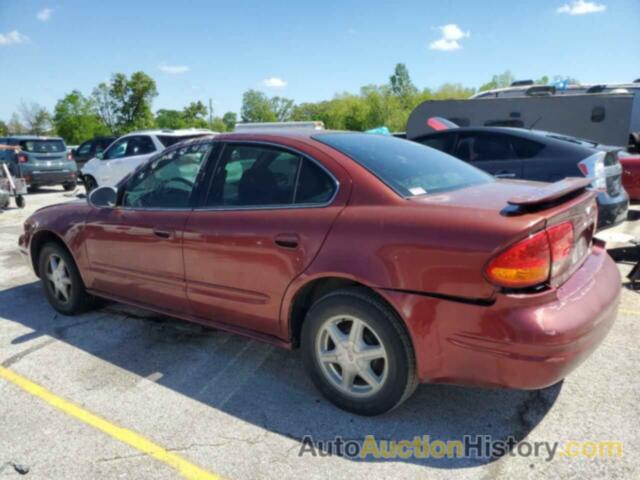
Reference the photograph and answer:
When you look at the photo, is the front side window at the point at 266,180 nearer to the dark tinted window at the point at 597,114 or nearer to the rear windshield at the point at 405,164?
the rear windshield at the point at 405,164

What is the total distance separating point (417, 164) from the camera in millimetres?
3100

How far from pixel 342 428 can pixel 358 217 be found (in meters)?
1.12

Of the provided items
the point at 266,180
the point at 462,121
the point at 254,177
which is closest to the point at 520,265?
the point at 266,180

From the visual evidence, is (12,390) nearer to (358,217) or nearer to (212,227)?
(212,227)

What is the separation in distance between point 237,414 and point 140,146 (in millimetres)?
9557

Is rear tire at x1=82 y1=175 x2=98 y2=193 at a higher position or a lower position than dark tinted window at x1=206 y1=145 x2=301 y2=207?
lower

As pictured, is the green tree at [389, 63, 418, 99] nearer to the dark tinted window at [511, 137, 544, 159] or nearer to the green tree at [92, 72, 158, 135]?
the green tree at [92, 72, 158, 135]

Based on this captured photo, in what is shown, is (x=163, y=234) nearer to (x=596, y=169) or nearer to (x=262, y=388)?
(x=262, y=388)

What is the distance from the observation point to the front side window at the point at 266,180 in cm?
288

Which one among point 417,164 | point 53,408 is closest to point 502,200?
point 417,164

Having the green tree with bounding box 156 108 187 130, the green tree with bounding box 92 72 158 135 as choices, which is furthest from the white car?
the green tree with bounding box 156 108 187 130

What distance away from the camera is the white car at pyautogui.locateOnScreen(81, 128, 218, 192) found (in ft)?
35.2

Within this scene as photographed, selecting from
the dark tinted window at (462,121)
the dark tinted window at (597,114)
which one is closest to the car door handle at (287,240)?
the dark tinted window at (462,121)

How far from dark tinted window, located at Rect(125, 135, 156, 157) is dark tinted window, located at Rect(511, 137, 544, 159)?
7.61 meters
